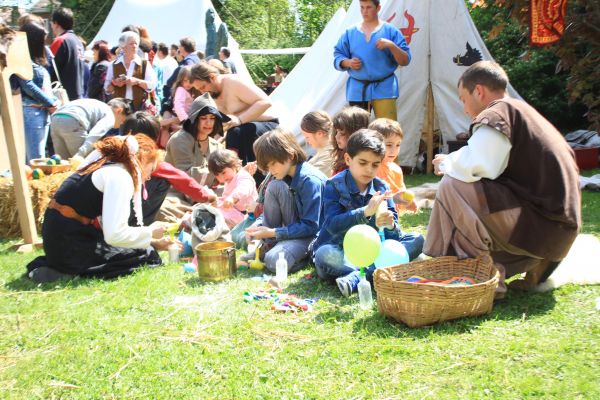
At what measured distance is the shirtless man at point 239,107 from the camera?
22.4 ft

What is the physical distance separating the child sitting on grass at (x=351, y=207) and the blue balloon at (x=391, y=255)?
112mm

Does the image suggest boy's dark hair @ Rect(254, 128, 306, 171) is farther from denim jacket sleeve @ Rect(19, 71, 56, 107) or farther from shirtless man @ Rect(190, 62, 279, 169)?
denim jacket sleeve @ Rect(19, 71, 56, 107)

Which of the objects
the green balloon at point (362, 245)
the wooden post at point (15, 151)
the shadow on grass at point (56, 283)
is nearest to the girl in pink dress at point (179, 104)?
the wooden post at point (15, 151)

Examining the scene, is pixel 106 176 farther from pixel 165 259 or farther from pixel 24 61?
pixel 24 61

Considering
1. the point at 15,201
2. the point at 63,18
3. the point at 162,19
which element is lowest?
the point at 15,201

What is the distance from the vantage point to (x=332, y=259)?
4.09m

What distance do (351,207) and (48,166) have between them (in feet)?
12.7

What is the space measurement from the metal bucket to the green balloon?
107 cm

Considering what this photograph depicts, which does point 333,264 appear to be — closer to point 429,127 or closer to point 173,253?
point 173,253

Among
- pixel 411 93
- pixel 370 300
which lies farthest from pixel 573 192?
pixel 411 93

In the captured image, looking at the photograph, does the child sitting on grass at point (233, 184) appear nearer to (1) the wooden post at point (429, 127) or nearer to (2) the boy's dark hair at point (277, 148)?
(2) the boy's dark hair at point (277, 148)

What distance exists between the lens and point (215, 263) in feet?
14.4

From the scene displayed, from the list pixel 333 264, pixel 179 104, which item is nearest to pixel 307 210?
pixel 333 264

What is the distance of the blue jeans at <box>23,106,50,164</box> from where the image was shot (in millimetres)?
6969
